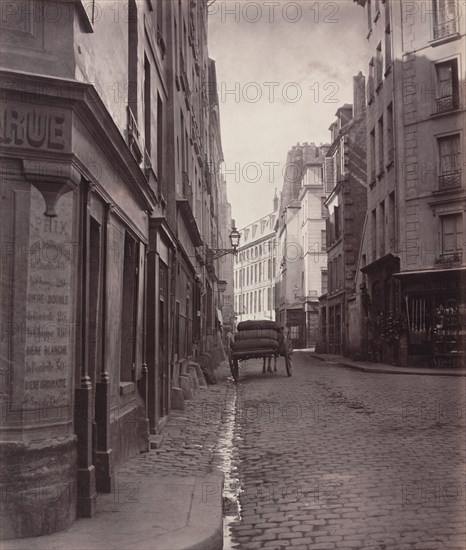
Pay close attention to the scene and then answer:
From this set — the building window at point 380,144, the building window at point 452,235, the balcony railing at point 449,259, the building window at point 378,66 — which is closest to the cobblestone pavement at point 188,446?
the balcony railing at point 449,259

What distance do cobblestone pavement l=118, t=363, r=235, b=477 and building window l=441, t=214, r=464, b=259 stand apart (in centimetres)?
1294

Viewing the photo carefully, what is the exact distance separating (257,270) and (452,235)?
57.2 m

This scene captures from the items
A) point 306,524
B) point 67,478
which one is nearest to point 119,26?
point 67,478

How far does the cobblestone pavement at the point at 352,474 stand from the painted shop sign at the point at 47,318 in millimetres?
1648

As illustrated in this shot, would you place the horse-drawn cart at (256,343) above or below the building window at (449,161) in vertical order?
below

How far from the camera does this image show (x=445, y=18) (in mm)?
23609

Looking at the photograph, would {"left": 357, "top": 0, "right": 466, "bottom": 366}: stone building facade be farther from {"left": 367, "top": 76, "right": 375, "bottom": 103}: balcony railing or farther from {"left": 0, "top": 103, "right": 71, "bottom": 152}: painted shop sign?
{"left": 0, "top": 103, "right": 71, "bottom": 152}: painted shop sign

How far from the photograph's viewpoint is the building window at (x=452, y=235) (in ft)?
75.0

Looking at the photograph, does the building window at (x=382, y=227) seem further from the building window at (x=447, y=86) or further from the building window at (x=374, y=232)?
the building window at (x=447, y=86)

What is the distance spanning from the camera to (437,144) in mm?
23734

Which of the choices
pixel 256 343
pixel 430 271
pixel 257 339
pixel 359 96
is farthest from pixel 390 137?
pixel 256 343

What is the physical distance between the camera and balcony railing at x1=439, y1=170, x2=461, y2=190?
75.3 feet

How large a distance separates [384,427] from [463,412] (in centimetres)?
211

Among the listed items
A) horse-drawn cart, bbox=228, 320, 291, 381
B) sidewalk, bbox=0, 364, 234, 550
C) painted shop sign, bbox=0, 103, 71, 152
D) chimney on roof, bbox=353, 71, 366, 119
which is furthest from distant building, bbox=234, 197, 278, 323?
painted shop sign, bbox=0, 103, 71, 152
